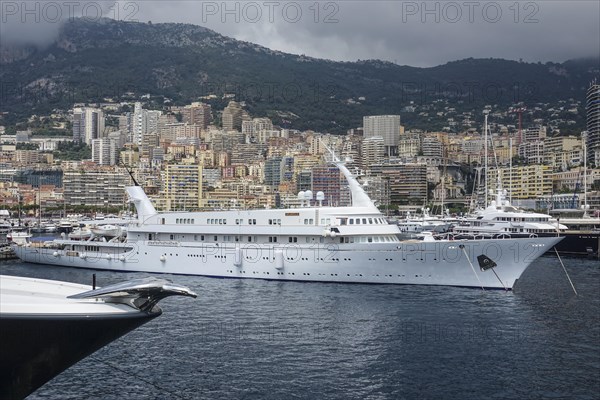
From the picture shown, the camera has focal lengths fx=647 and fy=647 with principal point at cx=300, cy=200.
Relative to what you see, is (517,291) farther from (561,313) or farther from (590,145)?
(590,145)

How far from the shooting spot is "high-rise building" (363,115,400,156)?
5960 inches

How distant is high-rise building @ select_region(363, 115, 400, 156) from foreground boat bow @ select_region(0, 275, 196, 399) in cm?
14114

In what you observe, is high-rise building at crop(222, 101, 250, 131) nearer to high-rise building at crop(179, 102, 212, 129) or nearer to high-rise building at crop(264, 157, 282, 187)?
high-rise building at crop(179, 102, 212, 129)

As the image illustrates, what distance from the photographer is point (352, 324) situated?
19.9 meters

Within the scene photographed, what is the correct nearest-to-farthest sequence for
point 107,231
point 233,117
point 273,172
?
1. point 107,231
2. point 273,172
3. point 233,117

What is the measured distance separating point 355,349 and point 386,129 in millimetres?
138676

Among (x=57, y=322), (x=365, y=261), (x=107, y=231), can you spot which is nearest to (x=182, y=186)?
(x=107, y=231)

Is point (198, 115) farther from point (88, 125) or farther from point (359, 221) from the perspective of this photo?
point (359, 221)

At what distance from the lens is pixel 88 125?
158625 millimetres

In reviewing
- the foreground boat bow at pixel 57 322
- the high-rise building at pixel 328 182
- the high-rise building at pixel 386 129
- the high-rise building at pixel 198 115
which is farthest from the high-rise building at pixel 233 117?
the foreground boat bow at pixel 57 322

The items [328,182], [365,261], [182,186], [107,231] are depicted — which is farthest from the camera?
[182,186]

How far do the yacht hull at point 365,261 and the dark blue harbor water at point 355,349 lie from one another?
102cm

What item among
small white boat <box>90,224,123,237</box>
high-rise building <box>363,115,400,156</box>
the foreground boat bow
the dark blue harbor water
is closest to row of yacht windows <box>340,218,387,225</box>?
the dark blue harbor water

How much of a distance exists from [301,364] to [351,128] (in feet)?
517
